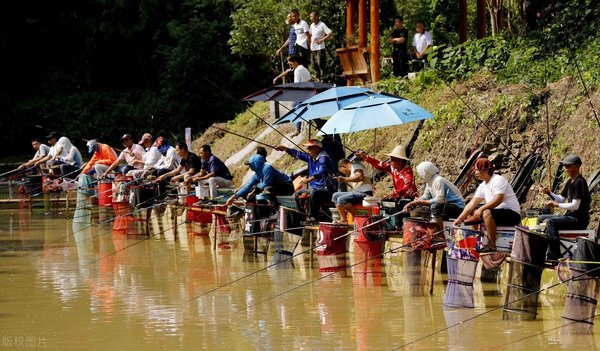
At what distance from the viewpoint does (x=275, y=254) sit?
17359mm

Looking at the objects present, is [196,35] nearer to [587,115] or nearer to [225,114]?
[225,114]

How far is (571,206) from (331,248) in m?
3.94

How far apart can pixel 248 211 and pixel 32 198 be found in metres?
12.6

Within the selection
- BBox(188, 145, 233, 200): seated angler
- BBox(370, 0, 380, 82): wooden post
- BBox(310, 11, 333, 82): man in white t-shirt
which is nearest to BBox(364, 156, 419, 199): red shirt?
BBox(188, 145, 233, 200): seated angler

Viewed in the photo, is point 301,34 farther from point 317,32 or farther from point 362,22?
point 362,22

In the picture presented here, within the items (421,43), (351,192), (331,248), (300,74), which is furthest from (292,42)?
(331,248)

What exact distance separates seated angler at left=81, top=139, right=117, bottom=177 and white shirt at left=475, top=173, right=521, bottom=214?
558 inches

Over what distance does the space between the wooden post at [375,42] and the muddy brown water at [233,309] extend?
680cm

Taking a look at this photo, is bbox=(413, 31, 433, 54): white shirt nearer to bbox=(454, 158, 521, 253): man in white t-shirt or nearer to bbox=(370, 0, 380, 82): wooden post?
bbox=(370, 0, 380, 82): wooden post

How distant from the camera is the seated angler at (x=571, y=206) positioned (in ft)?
39.8

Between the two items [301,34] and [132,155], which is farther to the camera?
[301,34]

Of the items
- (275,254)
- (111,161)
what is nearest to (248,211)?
(275,254)

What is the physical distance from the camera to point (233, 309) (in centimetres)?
1327

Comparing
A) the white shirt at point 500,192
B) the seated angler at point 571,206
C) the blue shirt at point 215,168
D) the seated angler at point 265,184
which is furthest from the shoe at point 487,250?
the blue shirt at point 215,168
